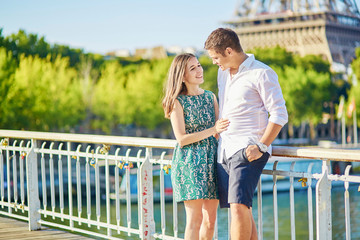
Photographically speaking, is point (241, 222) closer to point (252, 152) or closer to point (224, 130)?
point (252, 152)

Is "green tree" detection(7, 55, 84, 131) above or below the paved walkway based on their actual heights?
above

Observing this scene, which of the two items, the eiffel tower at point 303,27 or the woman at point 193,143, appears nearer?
the woman at point 193,143

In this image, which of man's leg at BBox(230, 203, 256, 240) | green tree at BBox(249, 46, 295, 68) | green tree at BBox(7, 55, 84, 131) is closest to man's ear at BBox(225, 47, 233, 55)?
man's leg at BBox(230, 203, 256, 240)

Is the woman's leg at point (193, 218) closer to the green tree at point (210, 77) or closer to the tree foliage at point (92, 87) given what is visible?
the tree foliage at point (92, 87)

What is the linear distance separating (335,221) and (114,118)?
22.0 metres

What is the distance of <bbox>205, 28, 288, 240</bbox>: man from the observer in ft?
9.56

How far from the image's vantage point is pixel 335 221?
24.6 meters

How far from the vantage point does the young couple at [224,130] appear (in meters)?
2.94

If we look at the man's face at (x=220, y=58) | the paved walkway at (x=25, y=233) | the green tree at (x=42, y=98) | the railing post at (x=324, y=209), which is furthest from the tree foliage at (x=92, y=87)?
the railing post at (x=324, y=209)

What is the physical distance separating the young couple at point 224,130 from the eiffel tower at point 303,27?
196 feet

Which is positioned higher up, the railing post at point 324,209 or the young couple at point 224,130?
the young couple at point 224,130

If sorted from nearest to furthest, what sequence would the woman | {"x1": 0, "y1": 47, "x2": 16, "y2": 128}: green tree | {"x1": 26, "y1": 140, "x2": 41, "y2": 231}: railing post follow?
the woman
{"x1": 26, "y1": 140, "x2": 41, "y2": 231}: railing post
{"x1": 0, "y1": 47, "x2": 16, "y2": 128}: green tree

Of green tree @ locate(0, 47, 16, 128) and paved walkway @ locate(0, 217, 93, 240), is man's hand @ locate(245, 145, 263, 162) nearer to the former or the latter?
paved walkway @ locate(0, 217, 93, 240)

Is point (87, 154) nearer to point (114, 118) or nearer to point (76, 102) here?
point (76, 102)
